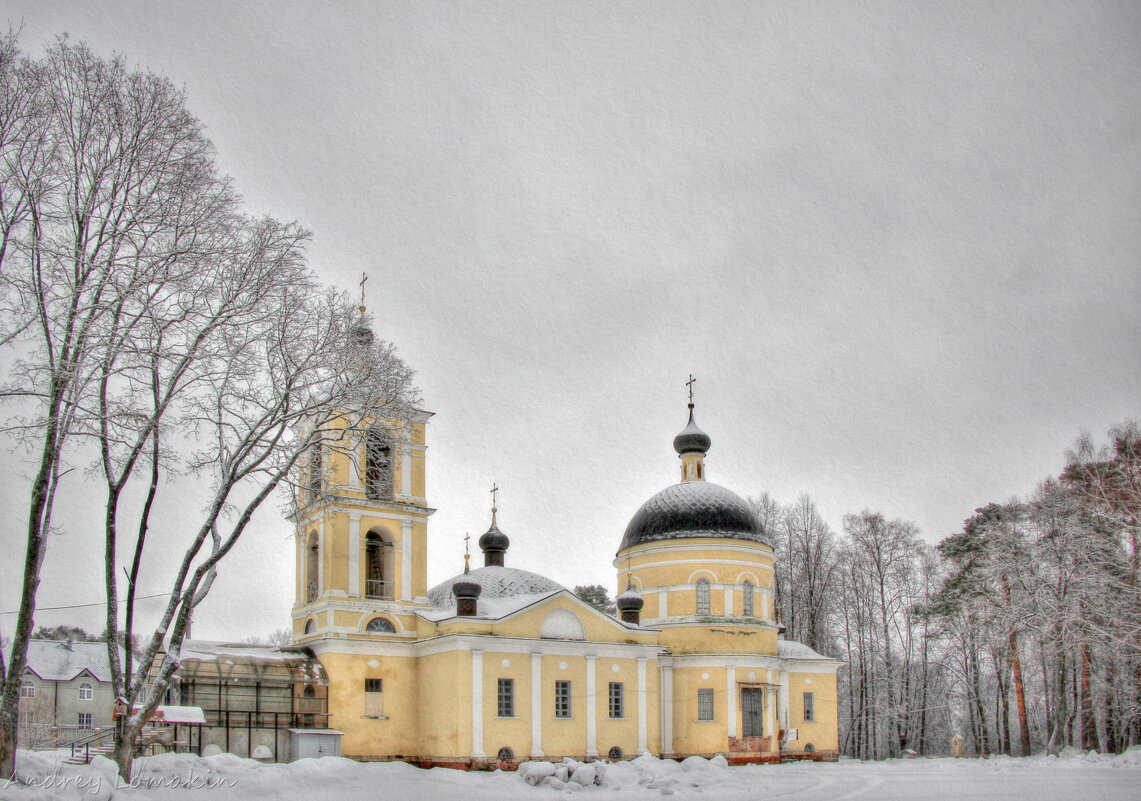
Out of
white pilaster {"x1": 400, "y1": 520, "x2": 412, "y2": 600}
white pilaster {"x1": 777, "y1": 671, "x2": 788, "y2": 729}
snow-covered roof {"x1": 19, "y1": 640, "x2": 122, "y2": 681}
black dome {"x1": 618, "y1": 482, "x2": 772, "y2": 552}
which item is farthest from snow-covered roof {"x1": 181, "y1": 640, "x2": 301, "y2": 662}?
snow-covered roof {"x1": 19, "y1": 640, "x2": 122, "y2": 681}

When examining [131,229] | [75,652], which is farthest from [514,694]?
[75,652]

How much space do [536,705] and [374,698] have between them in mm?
4013

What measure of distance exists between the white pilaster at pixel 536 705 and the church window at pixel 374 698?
3713 mm

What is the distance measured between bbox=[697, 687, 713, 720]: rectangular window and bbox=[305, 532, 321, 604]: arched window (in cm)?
1163

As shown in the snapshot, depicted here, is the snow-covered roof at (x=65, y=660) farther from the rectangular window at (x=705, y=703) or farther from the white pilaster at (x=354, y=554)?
the rectangular window at (x=705, y=703)

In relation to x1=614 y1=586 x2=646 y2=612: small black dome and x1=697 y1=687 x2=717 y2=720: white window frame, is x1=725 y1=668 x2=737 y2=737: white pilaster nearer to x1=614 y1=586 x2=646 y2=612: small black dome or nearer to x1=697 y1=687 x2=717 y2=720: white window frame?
x1=697 y1=687 x2=717 y2=720: white window frame

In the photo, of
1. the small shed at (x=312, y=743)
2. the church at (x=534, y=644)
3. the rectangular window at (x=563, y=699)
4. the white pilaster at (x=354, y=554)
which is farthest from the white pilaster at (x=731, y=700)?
the small shed at (x=312, y=743)

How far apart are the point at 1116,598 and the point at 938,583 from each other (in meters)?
16.5

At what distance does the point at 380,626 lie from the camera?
1007 inches

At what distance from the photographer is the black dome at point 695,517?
104 feet

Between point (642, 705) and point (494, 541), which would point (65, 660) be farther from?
point (642, 705)

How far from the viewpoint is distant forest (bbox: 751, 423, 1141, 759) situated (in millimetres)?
22375

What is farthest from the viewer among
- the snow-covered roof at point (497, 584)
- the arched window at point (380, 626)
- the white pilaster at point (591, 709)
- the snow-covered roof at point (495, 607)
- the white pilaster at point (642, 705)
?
the snow-covered roof at point (497, 584)

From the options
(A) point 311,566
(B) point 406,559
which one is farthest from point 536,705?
(A) point 311,566
